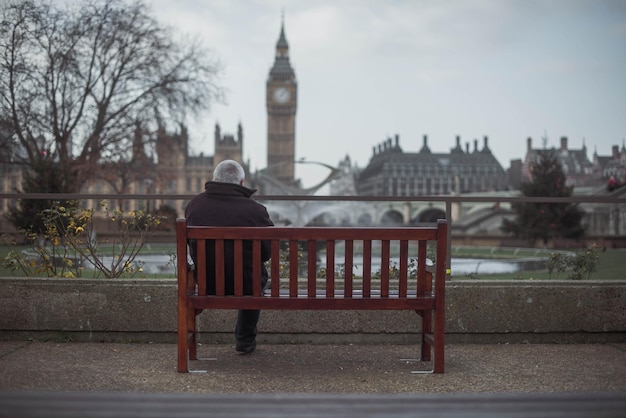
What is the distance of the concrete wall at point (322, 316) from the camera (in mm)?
4527

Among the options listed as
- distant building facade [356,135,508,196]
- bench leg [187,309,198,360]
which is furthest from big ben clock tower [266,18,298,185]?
bench leg [187,309,198,360]

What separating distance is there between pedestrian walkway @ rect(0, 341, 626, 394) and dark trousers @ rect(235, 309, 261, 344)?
5.0 inches

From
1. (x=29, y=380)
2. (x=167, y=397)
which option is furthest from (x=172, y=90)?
(x=167, y=397)

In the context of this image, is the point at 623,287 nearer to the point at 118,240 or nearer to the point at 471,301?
the point at 471,301

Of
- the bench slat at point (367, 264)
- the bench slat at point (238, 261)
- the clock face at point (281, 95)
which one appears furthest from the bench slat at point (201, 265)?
the clock face at point (281, 95)

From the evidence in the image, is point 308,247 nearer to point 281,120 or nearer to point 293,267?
point 293,267

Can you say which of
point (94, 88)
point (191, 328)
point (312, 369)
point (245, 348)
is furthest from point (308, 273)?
point (94, 88)

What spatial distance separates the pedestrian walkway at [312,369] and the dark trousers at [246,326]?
13cm

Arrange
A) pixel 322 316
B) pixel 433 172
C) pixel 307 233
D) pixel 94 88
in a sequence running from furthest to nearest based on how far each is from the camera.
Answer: pixel 433 172
pixel 94 88
pixel 322 316
pixel 307 233

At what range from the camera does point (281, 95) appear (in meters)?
137

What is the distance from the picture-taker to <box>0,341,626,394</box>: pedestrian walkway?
3509 mm

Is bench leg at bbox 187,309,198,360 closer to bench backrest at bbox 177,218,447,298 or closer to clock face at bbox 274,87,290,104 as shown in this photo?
bench backrest at bbox 177,218,447,298

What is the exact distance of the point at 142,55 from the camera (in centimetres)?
2802

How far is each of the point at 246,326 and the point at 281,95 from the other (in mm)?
134496
